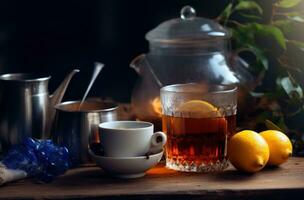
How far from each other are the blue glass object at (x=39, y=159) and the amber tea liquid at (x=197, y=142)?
20 centimetres

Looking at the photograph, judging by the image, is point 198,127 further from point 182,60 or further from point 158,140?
point 182,60

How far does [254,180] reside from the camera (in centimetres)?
110

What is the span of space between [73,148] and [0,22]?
0.68m

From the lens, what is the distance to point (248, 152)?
1.12 m

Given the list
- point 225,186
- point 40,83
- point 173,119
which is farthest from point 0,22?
point 225,186

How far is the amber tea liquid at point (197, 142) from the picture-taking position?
1137 mm

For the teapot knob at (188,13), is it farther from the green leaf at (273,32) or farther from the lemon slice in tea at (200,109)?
the lemon slice in tea at (200,109)

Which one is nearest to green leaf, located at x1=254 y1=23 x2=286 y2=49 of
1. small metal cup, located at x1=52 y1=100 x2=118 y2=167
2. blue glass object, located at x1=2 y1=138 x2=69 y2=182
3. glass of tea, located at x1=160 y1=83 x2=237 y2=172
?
glass of tea, located at x1=160 y1=83 x2=237 y2=172

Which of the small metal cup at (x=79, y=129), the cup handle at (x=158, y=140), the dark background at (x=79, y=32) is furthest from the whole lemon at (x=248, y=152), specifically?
the dark background at (x=79, y=32)

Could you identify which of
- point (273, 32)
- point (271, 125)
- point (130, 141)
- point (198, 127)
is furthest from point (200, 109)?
point (273, 32)

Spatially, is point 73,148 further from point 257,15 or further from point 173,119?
point 257,15

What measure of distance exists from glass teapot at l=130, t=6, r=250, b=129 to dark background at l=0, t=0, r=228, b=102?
0.27 m

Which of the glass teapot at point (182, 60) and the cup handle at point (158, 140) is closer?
the cup handle at point (158, 140)

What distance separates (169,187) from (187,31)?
1.62 ft
